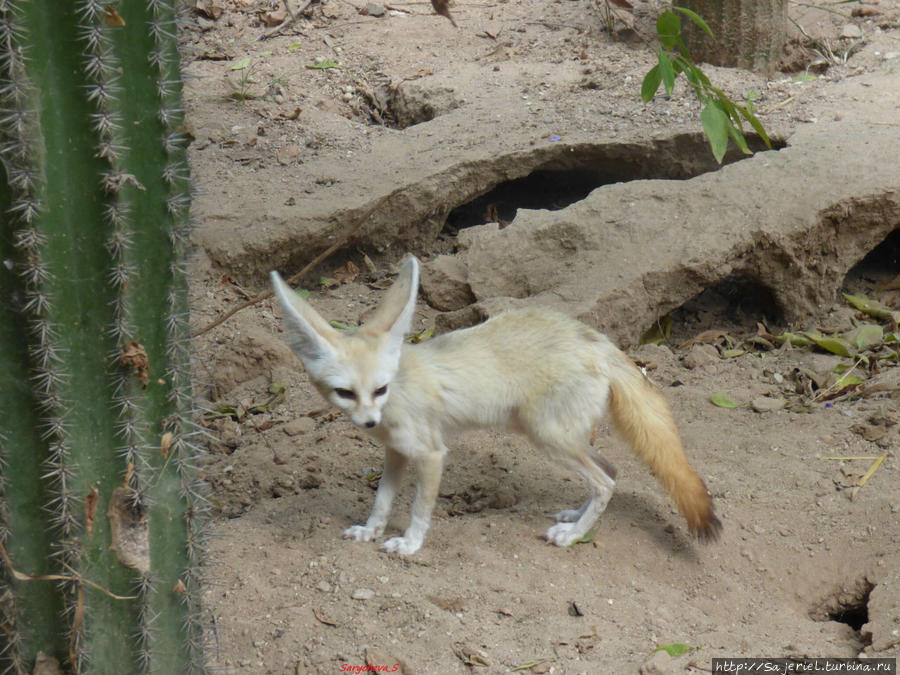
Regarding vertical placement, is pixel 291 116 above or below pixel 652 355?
below

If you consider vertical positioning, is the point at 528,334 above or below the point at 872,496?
above

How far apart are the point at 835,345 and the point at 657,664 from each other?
8.97 ft

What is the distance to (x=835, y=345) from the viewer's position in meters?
5.04

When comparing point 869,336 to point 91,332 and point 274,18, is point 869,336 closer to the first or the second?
point 91,332

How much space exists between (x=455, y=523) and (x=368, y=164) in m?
3.22

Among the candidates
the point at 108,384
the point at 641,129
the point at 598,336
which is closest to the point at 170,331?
the point at 108,384

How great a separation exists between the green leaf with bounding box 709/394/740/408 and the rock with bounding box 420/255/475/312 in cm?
155

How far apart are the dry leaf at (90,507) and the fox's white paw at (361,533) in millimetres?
1593

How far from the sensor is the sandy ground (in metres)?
3.11

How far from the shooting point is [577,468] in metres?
3.72

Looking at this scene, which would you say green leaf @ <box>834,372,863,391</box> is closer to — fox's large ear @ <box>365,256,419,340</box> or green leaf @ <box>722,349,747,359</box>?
green leaf @ <box>722,349,747,359</box>

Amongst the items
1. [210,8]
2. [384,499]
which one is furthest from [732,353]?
[210,8]

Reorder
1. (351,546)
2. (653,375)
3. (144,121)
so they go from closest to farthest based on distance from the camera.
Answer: (144,121)
(351,546)
(653,375)

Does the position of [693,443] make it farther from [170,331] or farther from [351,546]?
[170,331]
